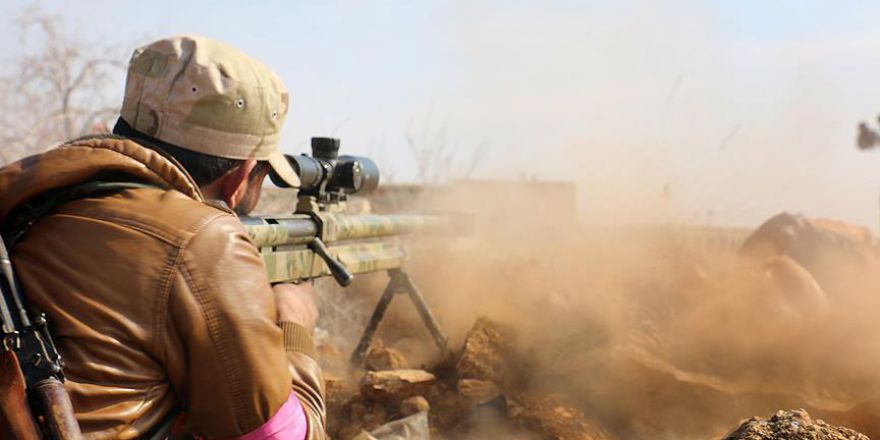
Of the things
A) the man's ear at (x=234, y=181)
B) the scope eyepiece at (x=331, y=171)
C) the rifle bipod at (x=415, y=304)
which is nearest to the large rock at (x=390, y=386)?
the rifle bipod at (x=415, y=304)

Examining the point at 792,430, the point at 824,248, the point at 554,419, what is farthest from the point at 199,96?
the point at 824,248

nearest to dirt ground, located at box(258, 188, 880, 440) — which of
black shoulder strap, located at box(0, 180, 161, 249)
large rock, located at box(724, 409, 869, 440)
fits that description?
large rock, located at box(724, 409, 869, 440)

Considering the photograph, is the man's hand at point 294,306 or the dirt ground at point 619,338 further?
the dirt ground at point 619,338

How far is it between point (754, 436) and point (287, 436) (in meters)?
1.80

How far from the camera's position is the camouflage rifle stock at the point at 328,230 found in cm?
426

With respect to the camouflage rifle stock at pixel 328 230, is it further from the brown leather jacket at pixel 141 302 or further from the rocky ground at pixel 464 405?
the brown leather jacket at pixel 141 302

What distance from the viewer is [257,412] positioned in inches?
75.2

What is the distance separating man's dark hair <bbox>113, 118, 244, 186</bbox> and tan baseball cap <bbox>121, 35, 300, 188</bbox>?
19mm

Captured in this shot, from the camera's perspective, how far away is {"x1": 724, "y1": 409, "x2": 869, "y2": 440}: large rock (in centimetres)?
305

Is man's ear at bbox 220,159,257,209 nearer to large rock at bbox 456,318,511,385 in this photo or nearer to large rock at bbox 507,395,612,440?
large rock at bbox 507,395,612,440

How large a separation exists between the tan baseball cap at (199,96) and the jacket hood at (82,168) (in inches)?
7.2

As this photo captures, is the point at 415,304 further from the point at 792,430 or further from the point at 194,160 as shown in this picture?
the point at 194,160

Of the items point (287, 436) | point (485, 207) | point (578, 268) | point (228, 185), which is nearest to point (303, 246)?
point (228, 185)

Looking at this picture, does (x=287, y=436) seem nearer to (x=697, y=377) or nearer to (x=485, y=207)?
(x=697, y=377)
